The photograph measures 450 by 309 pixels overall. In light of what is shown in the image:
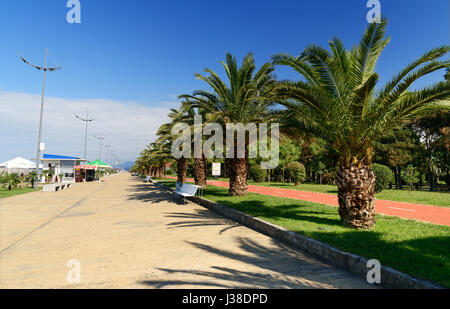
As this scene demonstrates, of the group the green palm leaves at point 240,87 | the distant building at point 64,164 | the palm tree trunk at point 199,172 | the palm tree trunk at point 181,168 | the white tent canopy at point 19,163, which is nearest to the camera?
the green palm leaves at point 240,87

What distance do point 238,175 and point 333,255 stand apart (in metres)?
9.25

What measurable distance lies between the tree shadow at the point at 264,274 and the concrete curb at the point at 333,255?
178 millimetres

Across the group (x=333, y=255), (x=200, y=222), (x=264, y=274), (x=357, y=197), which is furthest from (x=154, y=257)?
(x=357, y=197)

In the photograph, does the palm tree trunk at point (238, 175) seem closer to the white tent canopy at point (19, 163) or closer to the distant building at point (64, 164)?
the white tent canopy at point (19, 163)

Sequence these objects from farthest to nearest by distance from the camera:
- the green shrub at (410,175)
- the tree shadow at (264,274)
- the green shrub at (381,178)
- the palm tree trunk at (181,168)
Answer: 1. the green shrub at (410,175)
2. the palm tree trunk at (181,168)
3. the green shrub at (381,178)
4. the tree shadow at (264,274)

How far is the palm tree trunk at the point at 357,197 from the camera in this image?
649 cm

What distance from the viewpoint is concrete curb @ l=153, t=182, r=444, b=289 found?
11.3 feet

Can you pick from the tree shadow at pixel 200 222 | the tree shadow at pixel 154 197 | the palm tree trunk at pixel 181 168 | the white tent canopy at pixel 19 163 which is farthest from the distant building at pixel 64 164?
the tree shadow at pixel 200 222

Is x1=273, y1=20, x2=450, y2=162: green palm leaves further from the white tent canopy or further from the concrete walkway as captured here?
the white tent canopy

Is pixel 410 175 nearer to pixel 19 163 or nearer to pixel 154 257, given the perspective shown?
Answer: pixel 154 257

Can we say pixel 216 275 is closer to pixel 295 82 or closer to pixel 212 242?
pixel 212 242

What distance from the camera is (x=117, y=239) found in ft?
20.5
